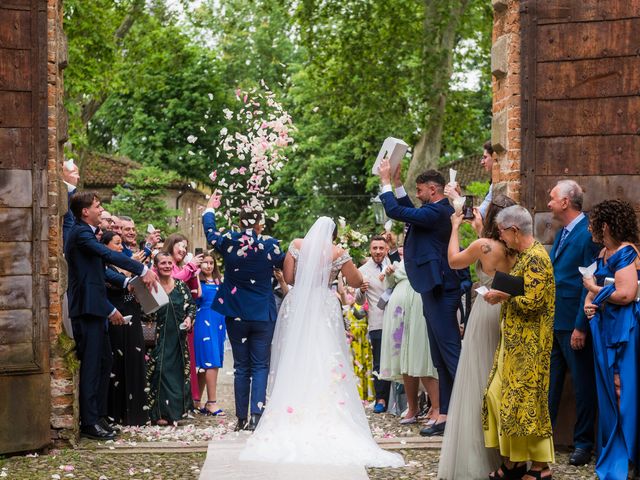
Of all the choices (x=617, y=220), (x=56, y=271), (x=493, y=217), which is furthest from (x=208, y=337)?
(x=617, y=220)

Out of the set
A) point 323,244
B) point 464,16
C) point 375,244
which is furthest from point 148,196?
point 323,244

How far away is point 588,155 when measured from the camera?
29.8 feet

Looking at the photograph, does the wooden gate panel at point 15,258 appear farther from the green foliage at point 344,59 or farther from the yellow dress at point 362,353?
the green foliage at point 344,59

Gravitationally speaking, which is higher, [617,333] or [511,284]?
[511,284]

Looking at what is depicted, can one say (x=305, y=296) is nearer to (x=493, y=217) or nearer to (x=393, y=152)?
(x=393, y=152)

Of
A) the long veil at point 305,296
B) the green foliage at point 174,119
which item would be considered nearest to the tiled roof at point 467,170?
the green foliage at point 174,119

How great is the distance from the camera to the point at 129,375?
1088 cm

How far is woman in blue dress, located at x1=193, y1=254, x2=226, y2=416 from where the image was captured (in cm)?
1245

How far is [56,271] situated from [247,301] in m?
1.94

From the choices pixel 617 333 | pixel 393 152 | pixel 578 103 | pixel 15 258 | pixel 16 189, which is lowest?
pixel 617 333

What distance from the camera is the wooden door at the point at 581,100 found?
355 inches

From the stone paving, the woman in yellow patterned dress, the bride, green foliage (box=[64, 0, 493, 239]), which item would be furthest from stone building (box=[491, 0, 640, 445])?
green foliage (box=[64, 0, 493, 239])

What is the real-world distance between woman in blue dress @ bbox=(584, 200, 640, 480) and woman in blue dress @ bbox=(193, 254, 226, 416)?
18.5ft

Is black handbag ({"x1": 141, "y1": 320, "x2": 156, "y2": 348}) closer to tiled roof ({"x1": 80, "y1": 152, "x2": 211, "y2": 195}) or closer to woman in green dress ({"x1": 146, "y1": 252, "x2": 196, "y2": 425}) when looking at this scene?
woman in green dress ({"x1": 146, "y1": 252, "x2": 196, "y2": 425})
